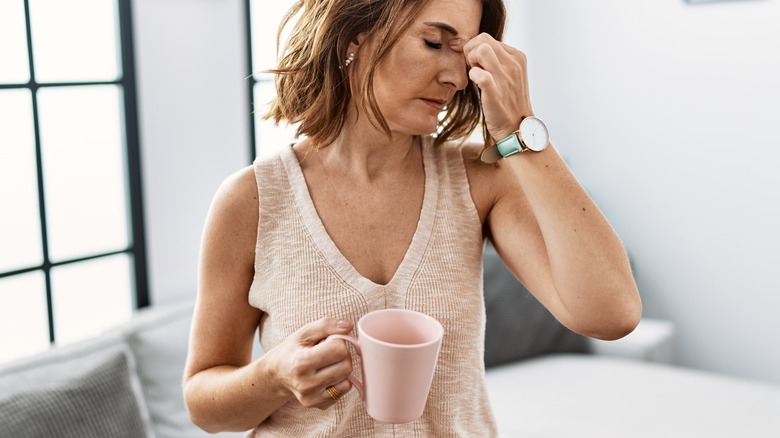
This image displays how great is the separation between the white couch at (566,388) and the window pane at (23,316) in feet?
0.87

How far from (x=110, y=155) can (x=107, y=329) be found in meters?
0.50

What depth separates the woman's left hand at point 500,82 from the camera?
1010 millimetres

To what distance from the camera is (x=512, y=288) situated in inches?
111

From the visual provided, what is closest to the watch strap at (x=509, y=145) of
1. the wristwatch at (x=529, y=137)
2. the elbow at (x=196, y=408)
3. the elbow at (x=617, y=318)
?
the wristwatch at (x=529, y=137)

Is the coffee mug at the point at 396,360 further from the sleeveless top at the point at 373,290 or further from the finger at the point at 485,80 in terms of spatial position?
the finger at the point at 485,80

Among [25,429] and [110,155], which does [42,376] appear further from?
[110,155]

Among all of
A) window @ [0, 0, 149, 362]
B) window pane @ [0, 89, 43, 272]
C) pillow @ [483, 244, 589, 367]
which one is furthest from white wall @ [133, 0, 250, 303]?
pillow @ [483, 244, 589, 367]

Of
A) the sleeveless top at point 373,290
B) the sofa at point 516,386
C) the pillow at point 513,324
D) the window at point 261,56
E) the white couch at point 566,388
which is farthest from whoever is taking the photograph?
the pillow at point 513,324

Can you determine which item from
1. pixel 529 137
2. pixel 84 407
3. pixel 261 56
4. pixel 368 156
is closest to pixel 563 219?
pixel 529 137

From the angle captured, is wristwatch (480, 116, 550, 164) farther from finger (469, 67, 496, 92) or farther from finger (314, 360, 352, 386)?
finger (314, 360, 352, 386)

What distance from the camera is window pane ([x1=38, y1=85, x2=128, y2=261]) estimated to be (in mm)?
2094

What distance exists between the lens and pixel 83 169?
216 centimetres

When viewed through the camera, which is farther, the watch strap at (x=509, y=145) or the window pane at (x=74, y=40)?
the window pane at (x=74, y=40)

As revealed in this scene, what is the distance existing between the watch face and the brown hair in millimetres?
173
